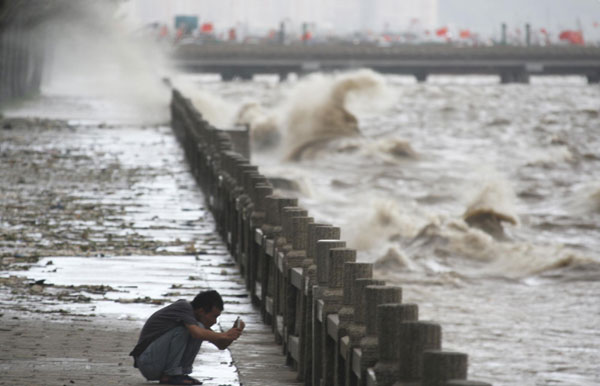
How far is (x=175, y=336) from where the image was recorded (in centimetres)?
925

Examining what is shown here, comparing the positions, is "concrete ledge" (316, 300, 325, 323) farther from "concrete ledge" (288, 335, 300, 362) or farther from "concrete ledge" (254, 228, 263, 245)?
"concrete ledge" (254, 228, 263, 245)

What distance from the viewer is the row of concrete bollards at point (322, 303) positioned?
6.16 metres

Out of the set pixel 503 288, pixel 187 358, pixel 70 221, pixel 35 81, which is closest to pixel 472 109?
pixel 35 81

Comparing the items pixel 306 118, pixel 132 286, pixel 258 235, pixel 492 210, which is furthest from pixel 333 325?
pixel 306 118

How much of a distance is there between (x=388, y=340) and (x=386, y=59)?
514ft

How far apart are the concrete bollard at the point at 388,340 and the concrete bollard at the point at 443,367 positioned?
965 mm

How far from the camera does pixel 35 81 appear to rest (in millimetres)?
75875

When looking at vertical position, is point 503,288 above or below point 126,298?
below

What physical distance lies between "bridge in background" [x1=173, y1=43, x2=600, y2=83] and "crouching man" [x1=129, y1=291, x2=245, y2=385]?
139456 mm

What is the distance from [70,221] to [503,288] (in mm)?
10252

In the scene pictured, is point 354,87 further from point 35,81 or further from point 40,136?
point 40,136

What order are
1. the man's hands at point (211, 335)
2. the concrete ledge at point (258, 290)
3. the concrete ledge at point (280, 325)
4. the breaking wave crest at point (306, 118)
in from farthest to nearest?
the breaking wave crest at point (306, 118), the concrete ledge at point (258, 290), the concrete ledge at point (280, 325), the man's hands at point (211, 335)

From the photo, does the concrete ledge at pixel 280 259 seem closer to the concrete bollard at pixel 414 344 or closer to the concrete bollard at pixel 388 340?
the concrete bollard at pixel 388 340

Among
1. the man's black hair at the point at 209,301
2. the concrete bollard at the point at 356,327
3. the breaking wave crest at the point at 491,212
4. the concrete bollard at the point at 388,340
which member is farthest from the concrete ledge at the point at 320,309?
the breaking wave crest at the point at 491,212
